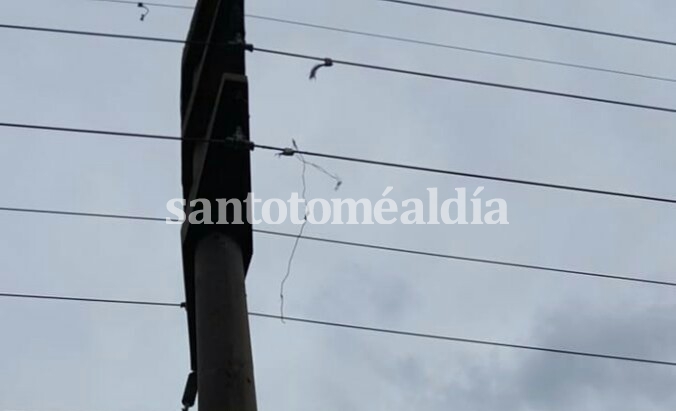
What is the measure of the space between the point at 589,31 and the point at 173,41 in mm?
3086

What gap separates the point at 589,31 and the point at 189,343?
3721mm

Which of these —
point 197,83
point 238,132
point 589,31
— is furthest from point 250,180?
point 589,31

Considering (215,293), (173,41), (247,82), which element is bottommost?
(215,293)

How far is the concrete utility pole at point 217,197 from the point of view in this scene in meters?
4.68

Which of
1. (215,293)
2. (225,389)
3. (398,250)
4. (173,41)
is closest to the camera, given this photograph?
(225,389)

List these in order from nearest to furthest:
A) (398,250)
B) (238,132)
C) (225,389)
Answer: (225,389) → (238,132) → (398,250)

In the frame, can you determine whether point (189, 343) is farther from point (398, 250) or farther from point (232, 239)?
point (398, 250)

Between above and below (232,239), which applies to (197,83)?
above

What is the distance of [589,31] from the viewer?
6832mm

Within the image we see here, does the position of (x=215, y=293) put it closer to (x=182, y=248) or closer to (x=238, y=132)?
(x=182, y=248)

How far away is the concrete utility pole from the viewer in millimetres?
4684

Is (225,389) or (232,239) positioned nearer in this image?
(225,389)

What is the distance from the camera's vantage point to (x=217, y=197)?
5336mm

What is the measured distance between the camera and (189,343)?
5.51 m
